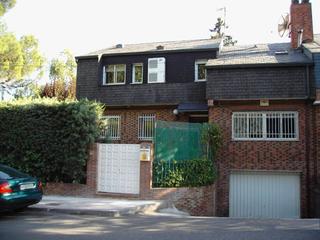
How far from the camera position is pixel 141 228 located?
9.62 meters

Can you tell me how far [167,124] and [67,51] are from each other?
29.7m

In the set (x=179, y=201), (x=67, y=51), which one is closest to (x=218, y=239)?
(x=179, y=201)

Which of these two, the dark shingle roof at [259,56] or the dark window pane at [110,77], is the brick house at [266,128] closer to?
the dark shingle roof at [259,56]

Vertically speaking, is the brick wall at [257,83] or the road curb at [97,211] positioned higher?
the brick wall at [257,83]

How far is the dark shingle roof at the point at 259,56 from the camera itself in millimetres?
17703

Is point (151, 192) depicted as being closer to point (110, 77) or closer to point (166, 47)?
point (110, 77)

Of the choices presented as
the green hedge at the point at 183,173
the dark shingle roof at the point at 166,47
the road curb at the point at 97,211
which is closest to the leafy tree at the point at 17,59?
the dark shingle roof at the point at 166,47

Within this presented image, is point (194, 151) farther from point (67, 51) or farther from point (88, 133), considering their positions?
point (67, 51)

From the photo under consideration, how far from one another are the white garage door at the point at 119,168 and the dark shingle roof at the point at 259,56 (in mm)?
5555

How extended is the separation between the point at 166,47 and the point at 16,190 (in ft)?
45.0

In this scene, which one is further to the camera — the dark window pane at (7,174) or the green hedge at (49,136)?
the green hedge at (49,136)

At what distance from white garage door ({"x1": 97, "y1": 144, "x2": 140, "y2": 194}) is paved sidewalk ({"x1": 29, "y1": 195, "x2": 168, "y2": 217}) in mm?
607

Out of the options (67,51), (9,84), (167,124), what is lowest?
(167,124)

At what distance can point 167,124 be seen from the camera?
15.8 metres
